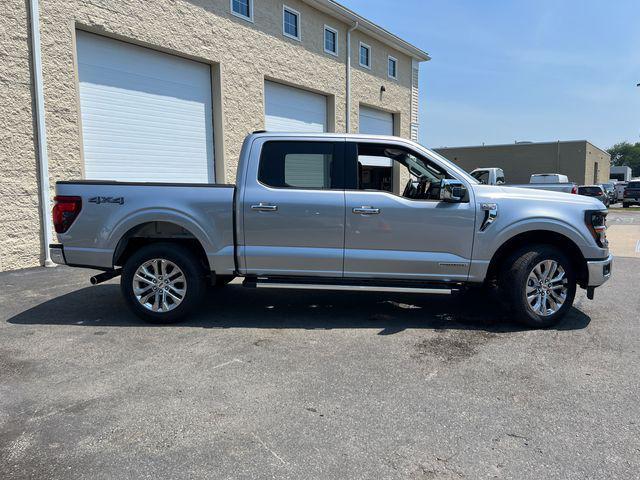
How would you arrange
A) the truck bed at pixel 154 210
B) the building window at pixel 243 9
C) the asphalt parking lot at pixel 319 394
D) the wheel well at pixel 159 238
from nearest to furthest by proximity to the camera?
the asphalt parking lot at pixel 319 394
the truck bed at pixel 154 210
the wheel well at pixel 159 238
the building window at pixel 243 9

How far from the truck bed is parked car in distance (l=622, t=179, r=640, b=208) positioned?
1484 inches

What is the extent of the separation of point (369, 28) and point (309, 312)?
47.8 ft

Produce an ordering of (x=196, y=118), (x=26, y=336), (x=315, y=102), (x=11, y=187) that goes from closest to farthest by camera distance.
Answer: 1. (x=26, y=336)
2. (x=11, y=187)
3. (x=196, y=118)
4. (x=315, y=102)

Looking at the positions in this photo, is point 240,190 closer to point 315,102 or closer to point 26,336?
point 26,336

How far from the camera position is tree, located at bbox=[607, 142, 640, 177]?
135875 millimetres

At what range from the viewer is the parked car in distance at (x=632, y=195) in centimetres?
3434

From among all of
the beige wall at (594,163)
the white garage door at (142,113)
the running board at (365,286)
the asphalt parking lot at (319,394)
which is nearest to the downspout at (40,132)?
the white garage door at (142,113)

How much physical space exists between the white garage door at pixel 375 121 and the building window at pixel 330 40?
9.07 ft

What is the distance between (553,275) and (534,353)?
105cm

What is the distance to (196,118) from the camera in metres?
12.0

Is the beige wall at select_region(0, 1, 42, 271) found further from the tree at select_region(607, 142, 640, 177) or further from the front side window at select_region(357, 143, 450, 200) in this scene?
the tree at select_region(607, 142, 640, 177)

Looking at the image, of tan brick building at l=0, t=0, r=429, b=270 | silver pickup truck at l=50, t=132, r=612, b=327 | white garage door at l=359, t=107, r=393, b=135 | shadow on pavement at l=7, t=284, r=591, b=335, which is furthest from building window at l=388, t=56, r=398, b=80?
silver pickup truck at l=50, t=132, r=612, b=327

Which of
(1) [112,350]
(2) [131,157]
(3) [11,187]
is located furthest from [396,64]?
(1) [112,350]

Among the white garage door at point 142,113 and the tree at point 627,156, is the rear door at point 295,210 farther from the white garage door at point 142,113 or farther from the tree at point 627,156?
the tree at point 627,156
